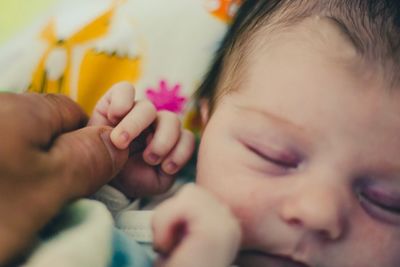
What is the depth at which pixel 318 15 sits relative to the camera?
94 centimetres

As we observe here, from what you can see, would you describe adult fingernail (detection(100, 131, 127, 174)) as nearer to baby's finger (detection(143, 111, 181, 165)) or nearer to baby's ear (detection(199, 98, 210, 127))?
baby's finger (detection(143, 111, 181, 165))

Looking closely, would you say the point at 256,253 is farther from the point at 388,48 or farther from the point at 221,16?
the point at 221,16

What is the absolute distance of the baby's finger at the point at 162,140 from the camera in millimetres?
996

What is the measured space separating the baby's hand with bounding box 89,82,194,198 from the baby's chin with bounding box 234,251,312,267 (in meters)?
0.26

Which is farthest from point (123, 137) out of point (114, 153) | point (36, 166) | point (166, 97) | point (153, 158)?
point (166, 97)

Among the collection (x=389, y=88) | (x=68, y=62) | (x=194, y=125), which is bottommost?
(x=194, y=125)

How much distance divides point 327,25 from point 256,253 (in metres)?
0.38

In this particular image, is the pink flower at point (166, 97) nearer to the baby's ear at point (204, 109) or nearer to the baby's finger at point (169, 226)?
the baby's ear at point (204, 109)

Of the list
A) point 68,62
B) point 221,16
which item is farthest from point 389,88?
point 68,62

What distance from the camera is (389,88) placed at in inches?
33.4

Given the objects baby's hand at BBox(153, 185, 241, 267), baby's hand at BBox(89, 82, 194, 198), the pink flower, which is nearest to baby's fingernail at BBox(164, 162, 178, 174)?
baby's hand at BBox(89, 82, 194, 198)

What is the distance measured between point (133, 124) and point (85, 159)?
8.8 inches

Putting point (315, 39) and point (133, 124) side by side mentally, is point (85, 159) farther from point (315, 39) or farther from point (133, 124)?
point (315, 39)

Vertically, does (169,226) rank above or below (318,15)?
below
